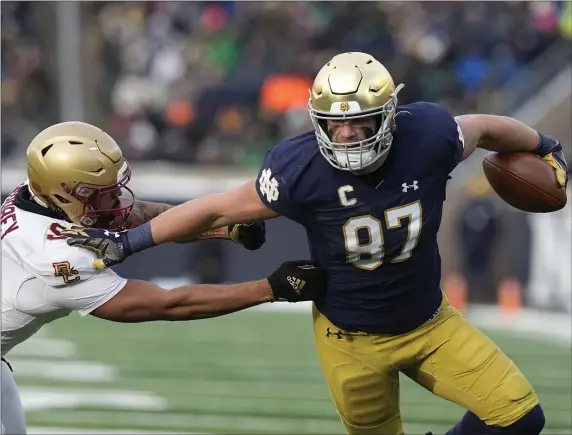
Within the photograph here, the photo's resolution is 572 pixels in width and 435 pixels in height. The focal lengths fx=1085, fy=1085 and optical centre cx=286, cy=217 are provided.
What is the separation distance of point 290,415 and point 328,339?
1955 millimetres

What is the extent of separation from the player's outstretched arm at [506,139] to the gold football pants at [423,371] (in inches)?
22.5

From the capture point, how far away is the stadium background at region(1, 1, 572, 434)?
920 centimetres

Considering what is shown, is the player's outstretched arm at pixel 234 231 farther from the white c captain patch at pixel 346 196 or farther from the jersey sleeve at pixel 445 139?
the jersey sleeve at pixel 445 139

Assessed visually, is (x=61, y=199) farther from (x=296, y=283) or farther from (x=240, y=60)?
(x=240, y=60)

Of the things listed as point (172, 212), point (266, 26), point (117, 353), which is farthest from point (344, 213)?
point (266, 26)

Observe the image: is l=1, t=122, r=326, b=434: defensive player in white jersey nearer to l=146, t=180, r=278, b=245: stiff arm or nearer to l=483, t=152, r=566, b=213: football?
l=146, t=180, r=278, b=245: stiff arm

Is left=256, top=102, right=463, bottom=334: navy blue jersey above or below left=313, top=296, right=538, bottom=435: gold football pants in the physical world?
above

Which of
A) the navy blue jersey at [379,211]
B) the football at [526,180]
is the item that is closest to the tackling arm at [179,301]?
the navy blue jersey at [379,211]

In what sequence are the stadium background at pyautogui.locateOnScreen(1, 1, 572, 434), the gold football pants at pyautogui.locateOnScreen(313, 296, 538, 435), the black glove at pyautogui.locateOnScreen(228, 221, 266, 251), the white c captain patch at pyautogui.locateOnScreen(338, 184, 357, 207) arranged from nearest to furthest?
the white c captain patch at pyautogui.locateOnScreen(338, 184, 357, 207) → the gold football pants at pyautogui.locateOnScreen(313, 296, 538, 435) → the black glove at pyautogui.locateOnScreen(228, 221, 266, 251) → the stadium background at pyautogui.locateOnScreen(1, 1, 572, 434)

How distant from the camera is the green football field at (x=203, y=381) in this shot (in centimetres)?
541

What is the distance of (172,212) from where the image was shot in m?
3.42

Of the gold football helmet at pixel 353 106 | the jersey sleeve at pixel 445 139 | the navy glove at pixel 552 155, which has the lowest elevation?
the navy glove at pixel 552 155

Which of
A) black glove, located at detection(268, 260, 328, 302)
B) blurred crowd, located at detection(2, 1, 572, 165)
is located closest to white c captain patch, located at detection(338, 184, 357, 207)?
black glove, located at detection(268, 260, 328, 302)

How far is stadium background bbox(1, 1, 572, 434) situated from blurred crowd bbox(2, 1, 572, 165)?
16 mm
